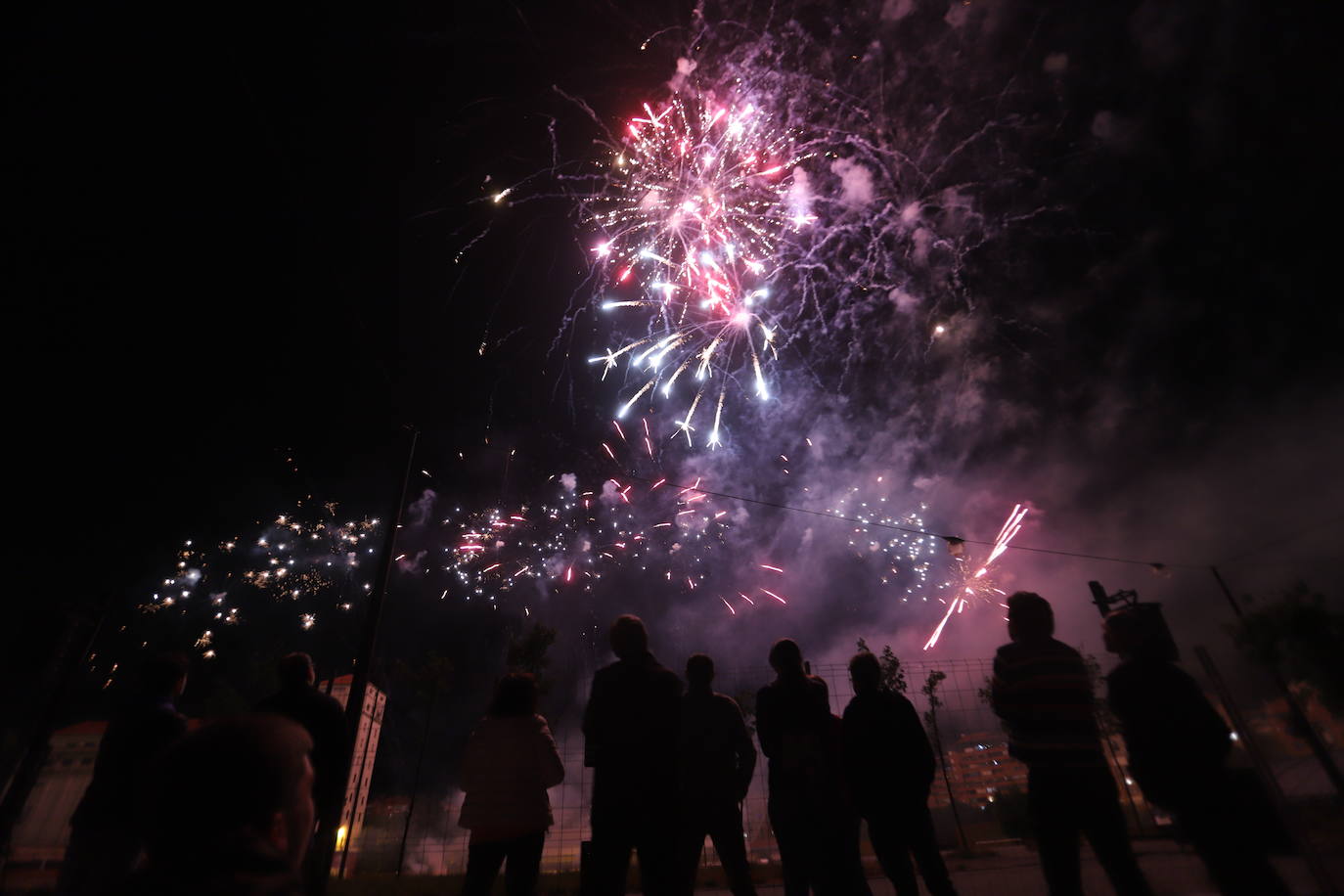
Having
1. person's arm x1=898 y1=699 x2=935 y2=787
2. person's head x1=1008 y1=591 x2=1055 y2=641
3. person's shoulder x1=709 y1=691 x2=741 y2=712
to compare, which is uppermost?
person's head x1=1008 y1=591 x2=1055 y2=641

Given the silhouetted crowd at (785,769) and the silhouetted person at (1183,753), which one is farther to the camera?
the silhouetted crowd at (785,769)

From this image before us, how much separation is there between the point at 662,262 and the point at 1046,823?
1167 centimetres

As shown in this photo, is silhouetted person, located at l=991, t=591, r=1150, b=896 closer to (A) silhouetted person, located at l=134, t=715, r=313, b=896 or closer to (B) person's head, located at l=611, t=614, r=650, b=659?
(B) person's head, located at l=611, t=614, r=650, b=659

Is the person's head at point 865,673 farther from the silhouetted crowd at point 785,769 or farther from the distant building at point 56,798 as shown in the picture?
the distant building at point 56,798

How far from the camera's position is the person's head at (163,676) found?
4086mm

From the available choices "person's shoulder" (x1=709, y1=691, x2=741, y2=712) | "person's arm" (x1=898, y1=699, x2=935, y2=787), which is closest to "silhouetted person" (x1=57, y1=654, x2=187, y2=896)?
"person's shoulder" (x1=709, y1=691, x2=741, y2=712)

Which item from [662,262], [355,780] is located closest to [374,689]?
[355,780]

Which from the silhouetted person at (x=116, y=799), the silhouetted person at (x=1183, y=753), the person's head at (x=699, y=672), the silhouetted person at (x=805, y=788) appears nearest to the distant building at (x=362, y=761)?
the silhouetted person at (x=116, y=799)

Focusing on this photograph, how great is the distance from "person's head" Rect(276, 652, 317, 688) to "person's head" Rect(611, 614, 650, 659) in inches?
84.2

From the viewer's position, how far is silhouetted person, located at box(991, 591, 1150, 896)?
10.2ft

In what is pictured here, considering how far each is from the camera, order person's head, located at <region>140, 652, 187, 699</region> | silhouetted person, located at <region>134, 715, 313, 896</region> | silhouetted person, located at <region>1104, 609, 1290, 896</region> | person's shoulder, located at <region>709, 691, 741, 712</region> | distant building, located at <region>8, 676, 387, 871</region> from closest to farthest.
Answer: silhouetted person, located at <region>134, 715, 313, 896</region>, silhouetted person, located at <region>1104, 609, 1290, 896</region>, person's head, located at <region>140, 652, 187, 699</region>, person's shoulder, located at <region>709, 691, 741, 712</region>, distant building, located at <region>8, 676, 387, 871</region>

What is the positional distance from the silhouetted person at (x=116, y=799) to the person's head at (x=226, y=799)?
3.73 meters

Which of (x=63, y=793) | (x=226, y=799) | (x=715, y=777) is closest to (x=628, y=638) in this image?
(x=715, y=777)

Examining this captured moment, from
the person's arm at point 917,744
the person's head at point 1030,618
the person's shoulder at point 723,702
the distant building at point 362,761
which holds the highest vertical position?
the distant building at point 362,761
